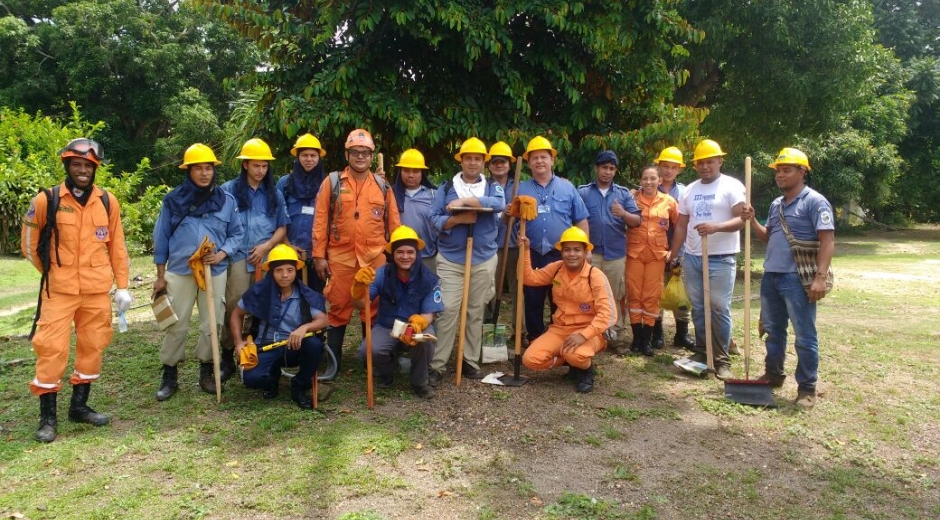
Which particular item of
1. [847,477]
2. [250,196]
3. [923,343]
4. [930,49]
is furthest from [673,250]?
[930,49]

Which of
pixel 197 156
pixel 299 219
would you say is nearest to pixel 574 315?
pixel 299 219

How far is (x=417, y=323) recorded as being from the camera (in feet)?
16.6

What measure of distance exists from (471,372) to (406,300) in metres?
1.00

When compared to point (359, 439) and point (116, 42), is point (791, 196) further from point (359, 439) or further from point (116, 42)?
point (116, 42)

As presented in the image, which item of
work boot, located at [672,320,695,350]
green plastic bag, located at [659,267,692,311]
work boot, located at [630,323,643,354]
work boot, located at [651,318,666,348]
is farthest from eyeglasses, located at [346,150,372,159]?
work boot, located at [672,320,695,350]

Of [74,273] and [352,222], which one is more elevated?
[352,222]

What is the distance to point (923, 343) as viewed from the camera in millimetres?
7301

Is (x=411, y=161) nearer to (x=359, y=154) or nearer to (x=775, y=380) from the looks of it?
(x=359, y=154)

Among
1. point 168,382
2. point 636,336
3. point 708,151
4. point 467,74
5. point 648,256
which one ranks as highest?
point 467,74

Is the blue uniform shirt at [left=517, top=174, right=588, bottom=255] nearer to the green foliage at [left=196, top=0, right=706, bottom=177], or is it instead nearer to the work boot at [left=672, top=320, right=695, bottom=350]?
the green foliage at [left=196, top=0, right=706, bottom=177]

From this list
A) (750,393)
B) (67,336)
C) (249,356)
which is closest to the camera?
(67,336)

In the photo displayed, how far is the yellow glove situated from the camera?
506 cm

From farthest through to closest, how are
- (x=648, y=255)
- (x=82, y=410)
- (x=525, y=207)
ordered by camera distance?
(x=648, y=255) < (x=525, y=207) < (x=82, y=410)

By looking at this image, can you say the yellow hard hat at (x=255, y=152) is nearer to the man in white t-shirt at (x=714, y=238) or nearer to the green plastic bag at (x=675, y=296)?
the man in white t-shirt at (x=714, y=238)
